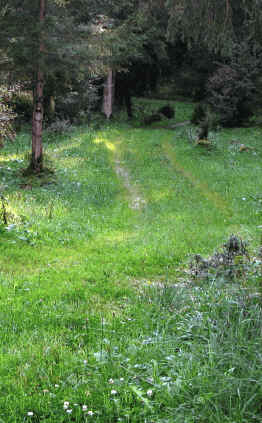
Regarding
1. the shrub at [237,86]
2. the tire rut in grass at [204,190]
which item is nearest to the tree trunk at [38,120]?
the tire rut in grass at [204,190]

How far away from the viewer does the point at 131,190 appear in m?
14.7

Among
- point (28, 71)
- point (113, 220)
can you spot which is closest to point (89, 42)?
point (28, 71)

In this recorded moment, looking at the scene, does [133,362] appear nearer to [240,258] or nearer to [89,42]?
[240,258]

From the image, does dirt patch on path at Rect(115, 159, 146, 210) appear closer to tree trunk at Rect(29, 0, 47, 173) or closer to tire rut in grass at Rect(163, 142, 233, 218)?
tire rut in grass at Rect(163, 142, 233, 218)

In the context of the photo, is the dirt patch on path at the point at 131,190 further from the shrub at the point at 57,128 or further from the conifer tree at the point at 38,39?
the shrub at the point at 57,128

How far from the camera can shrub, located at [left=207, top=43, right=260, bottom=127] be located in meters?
29.0

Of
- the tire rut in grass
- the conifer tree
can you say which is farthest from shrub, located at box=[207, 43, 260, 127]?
the conifer tree

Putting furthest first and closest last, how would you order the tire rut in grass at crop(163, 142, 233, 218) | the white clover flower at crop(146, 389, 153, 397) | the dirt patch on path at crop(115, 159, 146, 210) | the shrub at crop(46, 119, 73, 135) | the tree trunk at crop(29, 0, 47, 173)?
the shrub at crop(46, 119, 73, 135) < the tree trunk at crop(29, 0, 47, 173) < the dirt patch on path at crop(115, 159, 146, 210) < the tire rut in grass at crop(163, 142, 233, 218) < the white clover flower at crop(146, 389, 153, 397)

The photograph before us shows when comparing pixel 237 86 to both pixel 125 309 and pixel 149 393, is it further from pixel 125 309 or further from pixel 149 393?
pixel 149 393

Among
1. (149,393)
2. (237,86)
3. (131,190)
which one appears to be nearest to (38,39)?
(131,190)

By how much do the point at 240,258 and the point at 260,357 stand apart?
107 inches

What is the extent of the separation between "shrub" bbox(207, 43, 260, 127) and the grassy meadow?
16952 millimetres

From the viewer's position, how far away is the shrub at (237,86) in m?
29.0

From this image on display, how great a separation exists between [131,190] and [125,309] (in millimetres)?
9371
